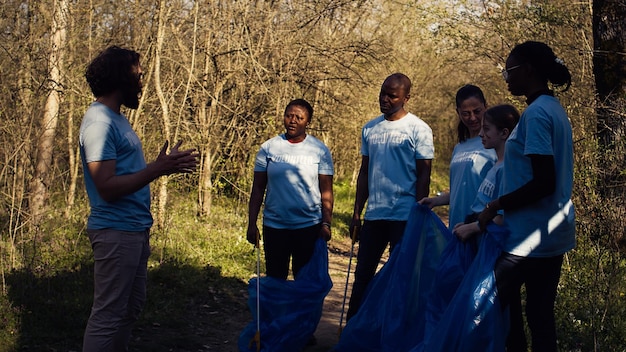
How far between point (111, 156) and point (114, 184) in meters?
0.14

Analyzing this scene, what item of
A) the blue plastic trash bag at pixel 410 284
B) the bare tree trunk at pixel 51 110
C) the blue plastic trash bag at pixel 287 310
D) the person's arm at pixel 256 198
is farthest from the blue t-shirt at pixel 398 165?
the bare tree trunk at pixel 51 110

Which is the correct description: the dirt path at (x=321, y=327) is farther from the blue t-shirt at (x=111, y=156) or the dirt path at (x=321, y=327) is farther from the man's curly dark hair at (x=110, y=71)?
the man's curly dark hair at (x=110, y=71)

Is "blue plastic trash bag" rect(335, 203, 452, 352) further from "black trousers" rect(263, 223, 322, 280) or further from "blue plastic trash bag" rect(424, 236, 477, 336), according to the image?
"black trousers" rect(263, 223, 322, 280)

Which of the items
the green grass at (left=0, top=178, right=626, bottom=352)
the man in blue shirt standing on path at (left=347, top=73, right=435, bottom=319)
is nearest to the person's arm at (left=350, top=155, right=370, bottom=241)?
the man in blue shirt standing on path at (left=347, top=73, right=435, bottom=319)

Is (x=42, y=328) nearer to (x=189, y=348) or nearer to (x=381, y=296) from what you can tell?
(x=189, y=348)

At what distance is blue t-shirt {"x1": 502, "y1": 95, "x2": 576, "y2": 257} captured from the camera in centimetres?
377

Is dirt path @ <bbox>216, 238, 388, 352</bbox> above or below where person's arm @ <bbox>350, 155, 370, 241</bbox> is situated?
below

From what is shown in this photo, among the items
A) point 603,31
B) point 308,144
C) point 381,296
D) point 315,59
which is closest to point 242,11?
point 315,59

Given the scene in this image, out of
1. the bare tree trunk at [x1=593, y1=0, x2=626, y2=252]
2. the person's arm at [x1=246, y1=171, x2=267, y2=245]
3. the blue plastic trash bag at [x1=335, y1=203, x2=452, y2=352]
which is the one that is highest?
the bare tree trunk at [x1=593, y1=0, x2=626, y2=252]

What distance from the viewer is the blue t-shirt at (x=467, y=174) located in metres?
4.84

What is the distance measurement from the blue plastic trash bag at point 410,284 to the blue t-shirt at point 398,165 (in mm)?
424

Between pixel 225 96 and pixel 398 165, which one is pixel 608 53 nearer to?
pixel 398 165

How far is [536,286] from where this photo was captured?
12.9 ft

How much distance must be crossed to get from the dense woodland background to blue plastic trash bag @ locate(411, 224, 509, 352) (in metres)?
1.34
